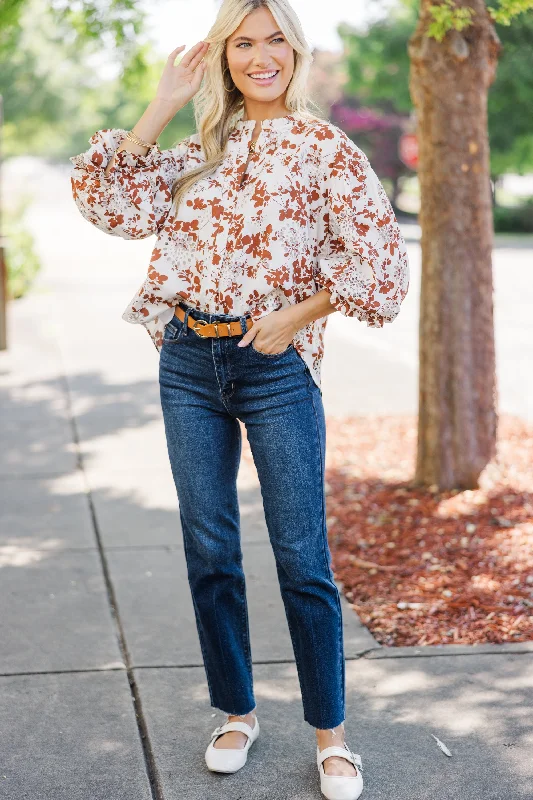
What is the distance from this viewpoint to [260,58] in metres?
2.66

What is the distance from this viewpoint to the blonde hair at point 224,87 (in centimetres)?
265

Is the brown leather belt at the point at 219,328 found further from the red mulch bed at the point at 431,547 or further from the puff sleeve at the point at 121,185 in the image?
the red mulch bed at the point at 431,547

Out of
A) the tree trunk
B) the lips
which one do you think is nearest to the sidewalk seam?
the tree trunk

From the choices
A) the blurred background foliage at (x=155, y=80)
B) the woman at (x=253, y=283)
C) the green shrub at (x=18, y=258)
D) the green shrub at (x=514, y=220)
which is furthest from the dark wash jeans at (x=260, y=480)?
the green shrub at (x=514, y=220)

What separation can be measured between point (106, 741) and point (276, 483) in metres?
0.98

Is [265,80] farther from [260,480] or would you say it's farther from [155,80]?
[155,80]

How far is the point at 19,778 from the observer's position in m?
2.80

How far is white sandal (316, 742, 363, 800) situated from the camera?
8.88 ft

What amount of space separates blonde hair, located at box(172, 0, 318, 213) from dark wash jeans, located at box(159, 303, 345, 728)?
0.38m

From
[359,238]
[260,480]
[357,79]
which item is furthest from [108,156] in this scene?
[357,79]

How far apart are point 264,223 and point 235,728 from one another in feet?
4.70

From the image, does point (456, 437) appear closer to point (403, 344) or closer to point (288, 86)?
point (288, 86)

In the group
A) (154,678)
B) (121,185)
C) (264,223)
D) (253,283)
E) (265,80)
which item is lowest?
(154,678)

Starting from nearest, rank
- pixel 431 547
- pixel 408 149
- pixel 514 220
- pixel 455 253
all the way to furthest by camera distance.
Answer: pixel 431 547
pixel 455 253
pixel 514 220
pixel 408 149
